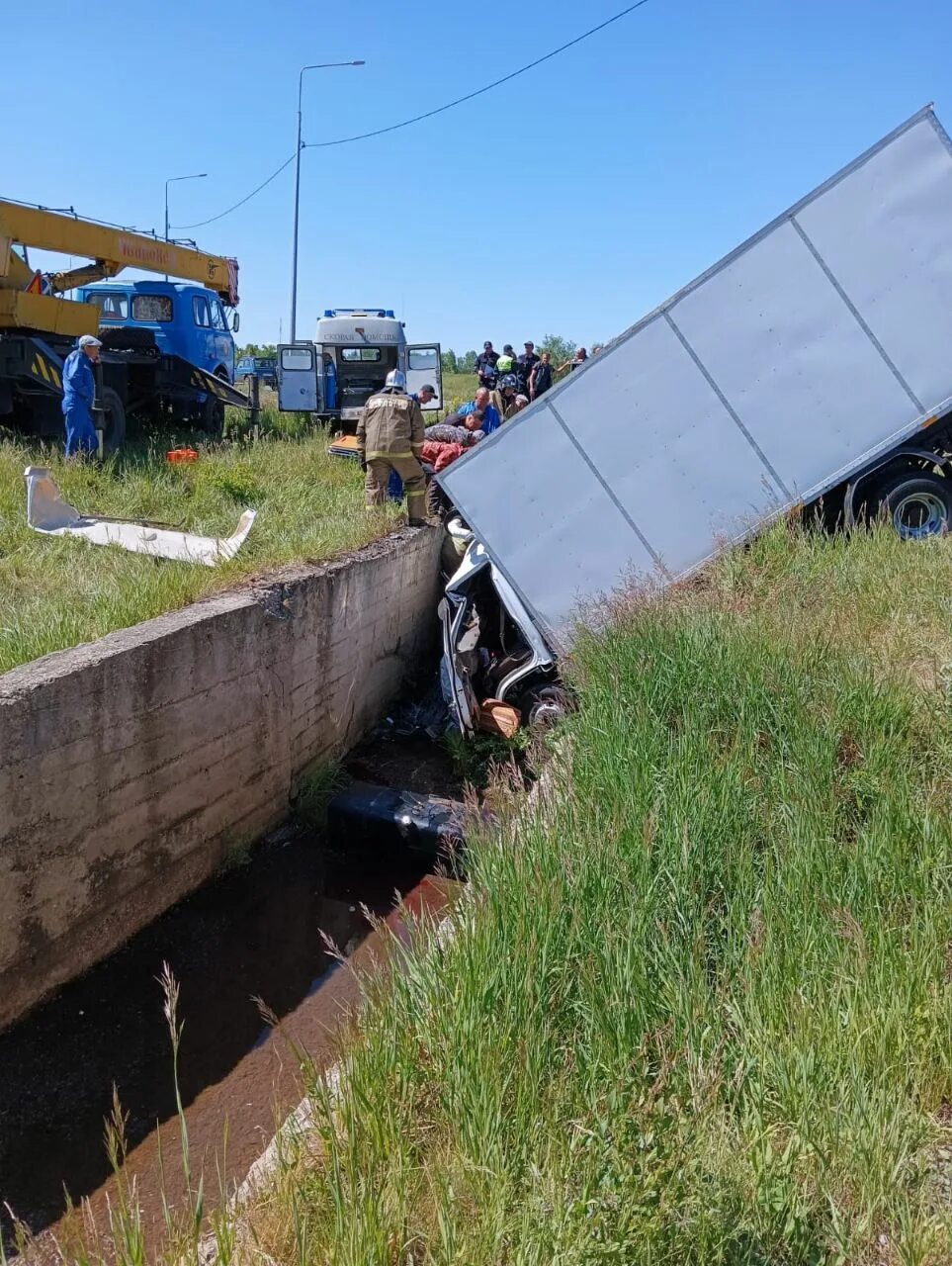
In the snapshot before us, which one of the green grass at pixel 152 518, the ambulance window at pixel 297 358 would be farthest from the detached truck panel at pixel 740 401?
the ambulance window at pixel 297 358

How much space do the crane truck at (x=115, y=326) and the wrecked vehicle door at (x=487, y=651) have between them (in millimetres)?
5269

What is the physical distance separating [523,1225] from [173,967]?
391 cm

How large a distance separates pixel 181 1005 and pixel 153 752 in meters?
1.35

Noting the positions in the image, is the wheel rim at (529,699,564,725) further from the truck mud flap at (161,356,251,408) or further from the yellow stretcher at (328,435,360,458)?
the truck mud flap at (161,356,251,408)

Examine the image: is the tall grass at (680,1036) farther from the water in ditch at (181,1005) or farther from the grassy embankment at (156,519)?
the grassy embankment at (156,519)

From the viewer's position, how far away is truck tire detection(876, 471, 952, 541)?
762 centimetres

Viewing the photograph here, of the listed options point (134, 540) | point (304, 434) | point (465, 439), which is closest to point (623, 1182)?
point (134, 540)

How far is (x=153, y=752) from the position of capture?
17.3 feet

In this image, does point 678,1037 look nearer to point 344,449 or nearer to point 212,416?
point 344,449

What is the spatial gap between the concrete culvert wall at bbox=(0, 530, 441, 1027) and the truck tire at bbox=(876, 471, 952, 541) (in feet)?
14.2

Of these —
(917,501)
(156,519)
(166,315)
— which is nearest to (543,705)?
(917,501)

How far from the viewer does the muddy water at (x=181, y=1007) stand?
12.8 feet

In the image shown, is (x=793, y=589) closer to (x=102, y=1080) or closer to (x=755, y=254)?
(x=755, y=254)

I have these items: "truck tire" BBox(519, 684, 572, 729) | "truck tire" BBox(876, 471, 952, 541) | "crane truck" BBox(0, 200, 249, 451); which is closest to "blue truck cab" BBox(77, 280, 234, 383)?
"crane truck" BBox(0, 200, 249, 451)
